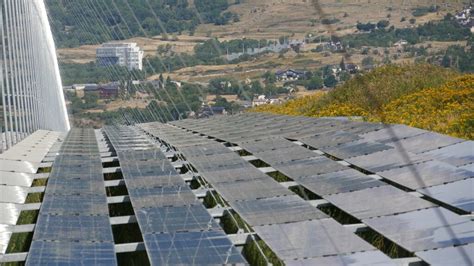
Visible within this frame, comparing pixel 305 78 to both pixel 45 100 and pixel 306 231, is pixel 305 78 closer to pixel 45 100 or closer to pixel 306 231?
pixel 45 100

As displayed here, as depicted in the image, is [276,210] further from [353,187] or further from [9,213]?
[9,213]

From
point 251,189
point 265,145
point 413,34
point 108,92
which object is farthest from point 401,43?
point 251,189

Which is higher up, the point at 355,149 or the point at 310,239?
the point at 310,239

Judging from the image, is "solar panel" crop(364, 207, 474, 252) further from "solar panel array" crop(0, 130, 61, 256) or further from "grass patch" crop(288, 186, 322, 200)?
"solar panel array" crop(0, 130, 61, 256)

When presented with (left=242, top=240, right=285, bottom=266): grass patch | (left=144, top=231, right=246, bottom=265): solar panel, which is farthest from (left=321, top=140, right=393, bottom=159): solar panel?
(left=144, top=231, right=246, bottom=265): solar panel

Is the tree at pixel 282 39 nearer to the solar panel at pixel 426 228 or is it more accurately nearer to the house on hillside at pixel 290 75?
the house on hillside at pixel 290 75

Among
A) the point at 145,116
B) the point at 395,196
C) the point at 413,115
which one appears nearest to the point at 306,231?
the point at 395,196

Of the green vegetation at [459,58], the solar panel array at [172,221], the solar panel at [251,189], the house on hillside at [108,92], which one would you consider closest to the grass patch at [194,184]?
the solar panel array at [172,221]
